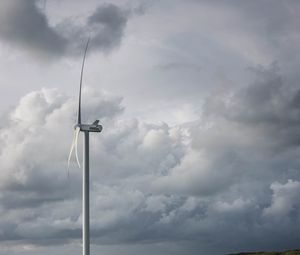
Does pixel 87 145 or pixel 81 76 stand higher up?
pixel 81 76

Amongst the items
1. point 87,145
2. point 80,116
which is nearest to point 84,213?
point 87,145

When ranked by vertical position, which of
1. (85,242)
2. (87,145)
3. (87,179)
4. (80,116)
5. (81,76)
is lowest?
(85,242)

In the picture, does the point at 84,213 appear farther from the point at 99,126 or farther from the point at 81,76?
the point at 81,76

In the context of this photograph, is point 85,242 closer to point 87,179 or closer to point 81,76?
point 87,179

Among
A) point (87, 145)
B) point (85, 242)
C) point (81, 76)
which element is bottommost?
point (85, 242)

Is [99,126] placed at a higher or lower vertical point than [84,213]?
higher

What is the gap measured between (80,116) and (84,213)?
84.6ft

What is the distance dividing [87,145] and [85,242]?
2070 centimetres

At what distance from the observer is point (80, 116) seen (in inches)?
4946

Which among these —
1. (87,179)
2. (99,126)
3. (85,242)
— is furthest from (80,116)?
(85,242)

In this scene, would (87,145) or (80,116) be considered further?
(80,116)

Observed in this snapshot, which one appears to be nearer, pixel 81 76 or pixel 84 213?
pixel 84 213

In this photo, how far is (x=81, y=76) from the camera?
12381cm

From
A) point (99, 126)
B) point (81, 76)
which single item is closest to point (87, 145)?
point (99, 126)
